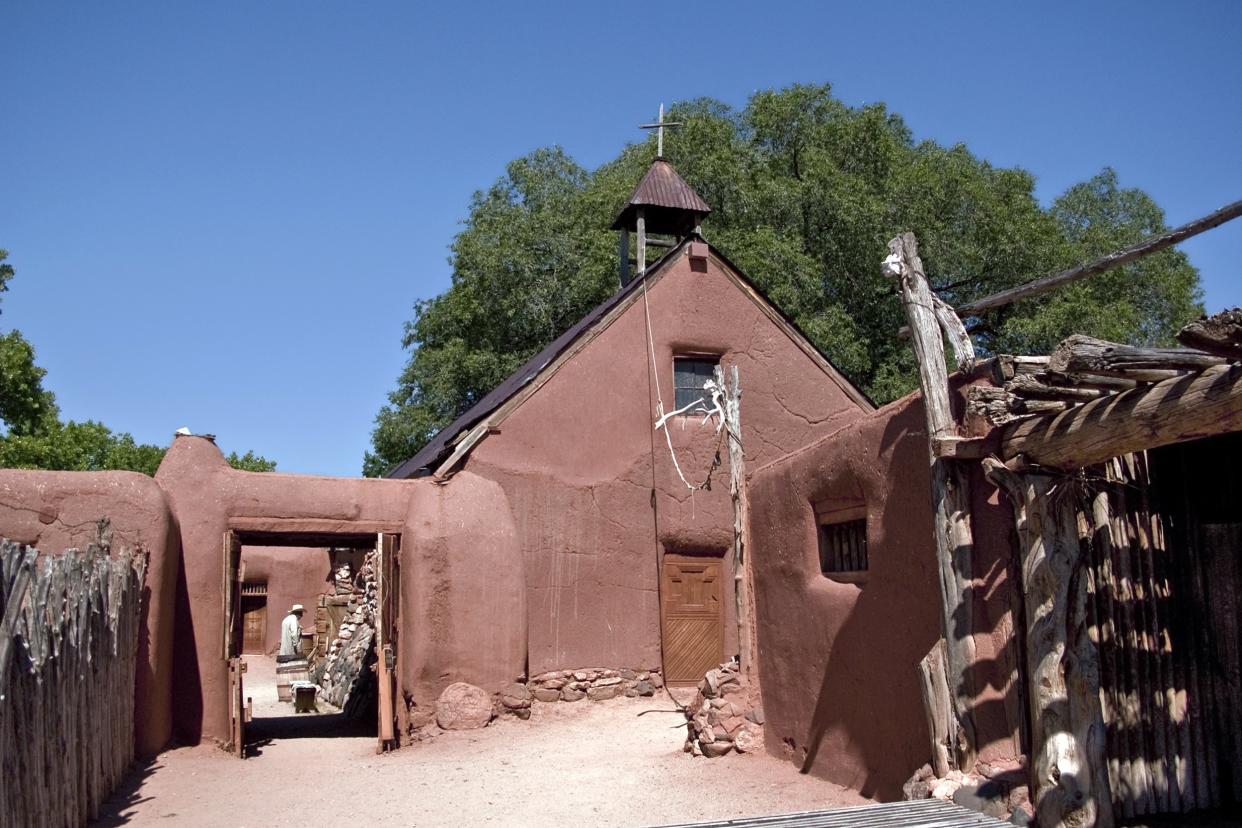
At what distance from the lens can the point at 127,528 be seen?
453 inches

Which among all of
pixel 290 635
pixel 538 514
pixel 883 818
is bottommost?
pixel 883 818

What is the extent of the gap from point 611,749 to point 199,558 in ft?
17.0

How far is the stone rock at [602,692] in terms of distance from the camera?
14570mm

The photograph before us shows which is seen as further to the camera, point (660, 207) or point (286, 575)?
point (286, 575)

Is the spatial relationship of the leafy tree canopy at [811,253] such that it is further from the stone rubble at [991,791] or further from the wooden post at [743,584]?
the stone rubble at [991,791]

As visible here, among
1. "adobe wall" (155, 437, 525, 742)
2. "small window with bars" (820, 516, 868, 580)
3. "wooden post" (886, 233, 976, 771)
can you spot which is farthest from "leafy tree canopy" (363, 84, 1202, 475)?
"wooden post" (886, 233, 976, 771)

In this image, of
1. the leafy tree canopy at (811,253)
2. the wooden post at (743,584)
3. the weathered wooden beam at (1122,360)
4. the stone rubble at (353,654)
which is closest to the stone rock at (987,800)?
the weathered wooden beam at (1122,360)

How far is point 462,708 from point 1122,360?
9.37 meters

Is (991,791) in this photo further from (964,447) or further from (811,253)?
(811,253)

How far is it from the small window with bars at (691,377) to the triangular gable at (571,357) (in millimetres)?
1193

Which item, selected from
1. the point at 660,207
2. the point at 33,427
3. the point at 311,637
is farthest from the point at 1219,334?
the point at 33,427

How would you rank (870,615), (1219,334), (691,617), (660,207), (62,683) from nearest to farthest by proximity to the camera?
(1219,334) < (62,683) < (870,615) < (691,617) < (660,207)

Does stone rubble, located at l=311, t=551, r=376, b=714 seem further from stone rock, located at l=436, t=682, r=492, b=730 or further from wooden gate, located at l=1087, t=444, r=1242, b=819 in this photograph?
wooden gate, located at l=1087, t=444, r=1242, b=819

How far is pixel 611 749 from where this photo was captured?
1197 cm
